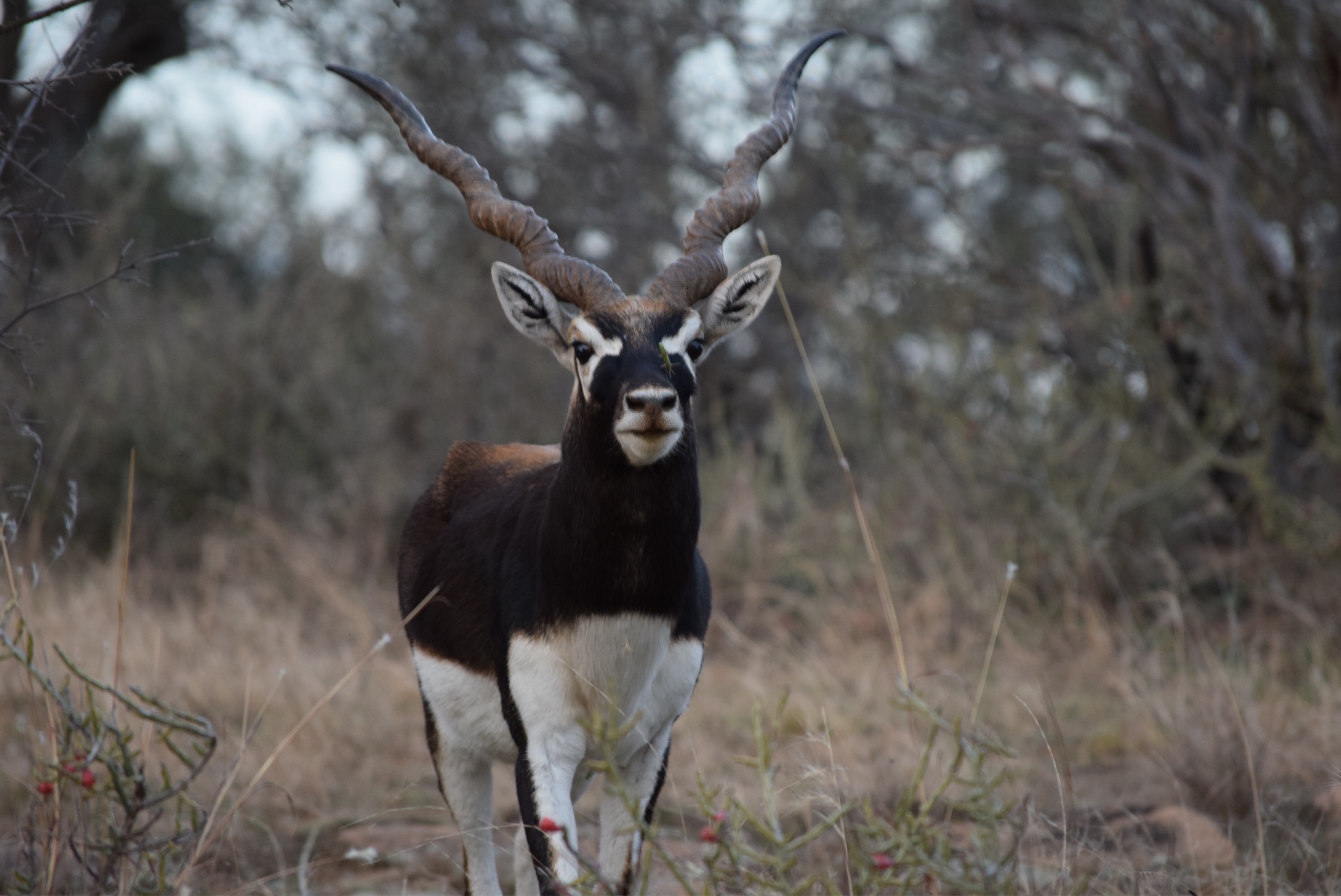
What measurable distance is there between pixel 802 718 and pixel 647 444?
230 cm

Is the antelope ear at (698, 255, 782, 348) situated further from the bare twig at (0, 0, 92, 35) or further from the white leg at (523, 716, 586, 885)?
the bare twig at (0, 0, 92, 35)

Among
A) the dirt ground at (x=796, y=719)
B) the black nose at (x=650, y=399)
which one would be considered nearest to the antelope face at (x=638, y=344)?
the black nose at (x=650, y=399)

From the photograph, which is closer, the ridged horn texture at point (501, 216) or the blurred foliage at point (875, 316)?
the ridged horn texture at point (501, 216)

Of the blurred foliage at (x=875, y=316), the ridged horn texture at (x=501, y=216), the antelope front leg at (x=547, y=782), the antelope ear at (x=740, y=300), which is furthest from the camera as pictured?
the blurred foliage at (x=875, y=316)

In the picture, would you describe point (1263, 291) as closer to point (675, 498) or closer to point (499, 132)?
point (675, 498)

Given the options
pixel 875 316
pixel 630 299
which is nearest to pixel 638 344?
pixel 630 299

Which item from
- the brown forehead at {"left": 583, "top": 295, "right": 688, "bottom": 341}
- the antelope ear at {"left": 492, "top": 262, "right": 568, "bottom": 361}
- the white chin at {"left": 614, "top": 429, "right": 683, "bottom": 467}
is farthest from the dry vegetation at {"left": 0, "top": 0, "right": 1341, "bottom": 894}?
the antelope ear at {"left": 492, "top": 262, "right": 568, "bottom": 361}

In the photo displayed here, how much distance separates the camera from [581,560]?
343 centimetres

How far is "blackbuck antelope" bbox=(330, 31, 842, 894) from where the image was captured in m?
3.41

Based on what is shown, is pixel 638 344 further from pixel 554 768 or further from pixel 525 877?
pixel 525 877

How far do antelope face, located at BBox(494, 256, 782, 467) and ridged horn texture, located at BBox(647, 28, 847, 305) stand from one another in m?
0.06

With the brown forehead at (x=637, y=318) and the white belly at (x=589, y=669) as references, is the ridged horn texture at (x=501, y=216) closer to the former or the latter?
the brown forehead at (x=637, y=318)

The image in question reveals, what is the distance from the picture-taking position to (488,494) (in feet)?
14.4

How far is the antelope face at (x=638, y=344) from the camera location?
10.5ft
